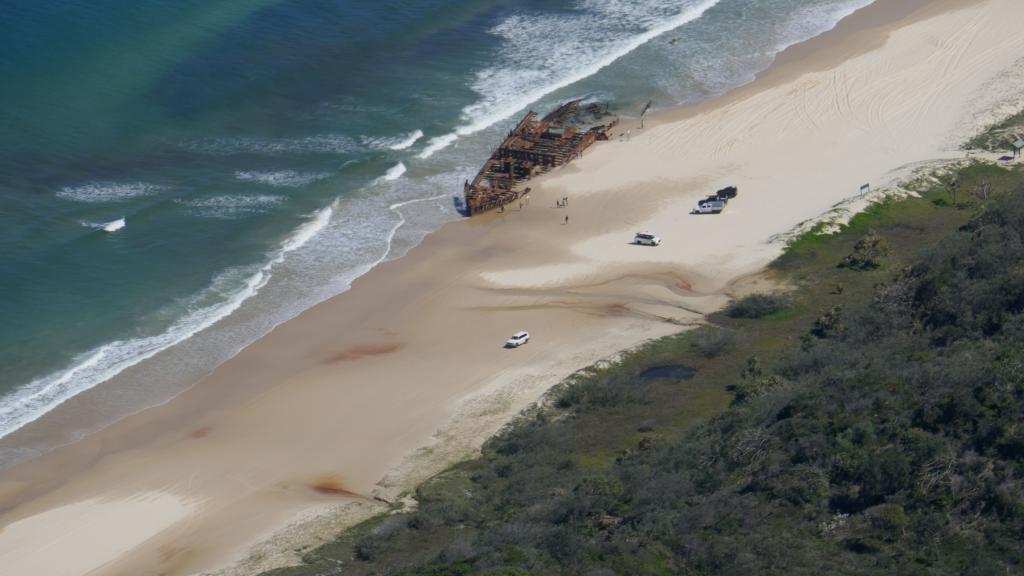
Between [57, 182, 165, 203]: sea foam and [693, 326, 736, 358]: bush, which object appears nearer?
[693, 326, 736, 358]: bush

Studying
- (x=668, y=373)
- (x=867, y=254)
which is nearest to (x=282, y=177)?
(x=668, y=373)

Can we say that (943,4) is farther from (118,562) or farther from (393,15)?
(118,562)

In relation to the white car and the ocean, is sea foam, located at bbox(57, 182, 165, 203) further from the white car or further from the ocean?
the white car

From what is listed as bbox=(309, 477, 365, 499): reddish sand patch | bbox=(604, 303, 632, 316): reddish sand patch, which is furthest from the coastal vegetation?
bbox=(604, 303, 632, 316): reddish sand patch

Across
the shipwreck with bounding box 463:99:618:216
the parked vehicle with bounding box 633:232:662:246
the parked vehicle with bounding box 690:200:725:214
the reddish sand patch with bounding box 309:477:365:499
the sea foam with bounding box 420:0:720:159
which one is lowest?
the reddish sand patch with bounding box 309:477:365:499

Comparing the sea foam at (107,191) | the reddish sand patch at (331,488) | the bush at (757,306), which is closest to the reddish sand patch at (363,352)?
the reddish sand patch at (331,488)

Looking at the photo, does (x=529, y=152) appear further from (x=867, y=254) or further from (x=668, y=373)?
(x=668, y=373)
